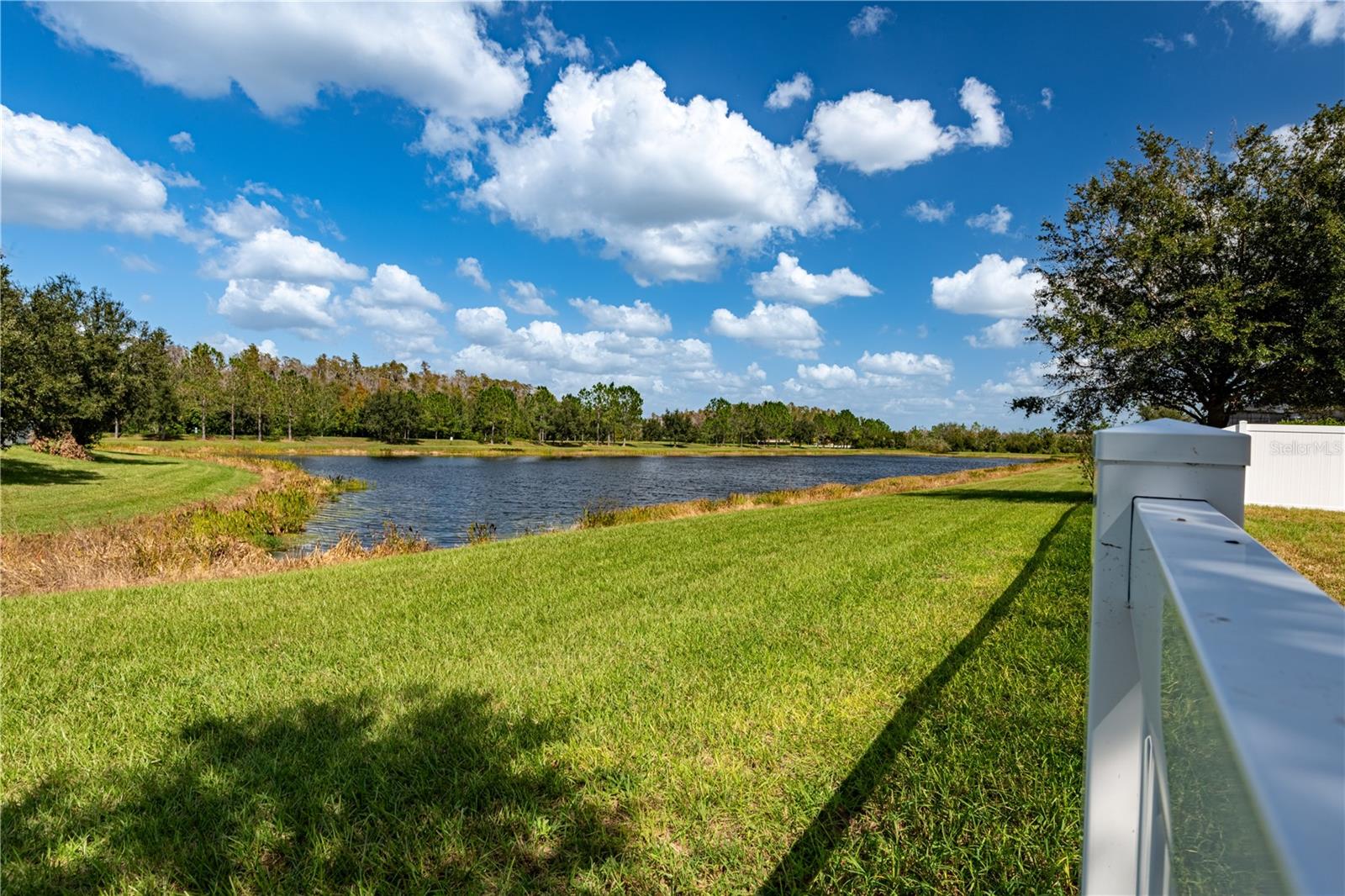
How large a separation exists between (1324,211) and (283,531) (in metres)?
26.2

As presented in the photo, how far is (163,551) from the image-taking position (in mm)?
10922

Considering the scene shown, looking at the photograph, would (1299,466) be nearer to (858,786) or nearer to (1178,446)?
(858,786)

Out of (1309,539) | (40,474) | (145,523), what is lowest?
(145,523)

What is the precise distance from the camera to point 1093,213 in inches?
704

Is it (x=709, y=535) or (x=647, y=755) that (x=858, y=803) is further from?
(x=709, y=535)

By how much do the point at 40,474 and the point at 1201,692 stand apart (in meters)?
34.1

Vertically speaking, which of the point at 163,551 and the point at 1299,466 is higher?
the point at 1299,466

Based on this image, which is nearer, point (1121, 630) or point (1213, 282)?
point (1121, 630)

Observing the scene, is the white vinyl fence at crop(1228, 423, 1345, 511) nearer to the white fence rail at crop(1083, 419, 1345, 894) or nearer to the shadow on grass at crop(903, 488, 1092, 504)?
the shadow on grass at crop(903, 488, 1092, 504)

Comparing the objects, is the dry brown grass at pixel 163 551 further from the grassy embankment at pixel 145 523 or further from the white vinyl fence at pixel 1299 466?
the white vinyl fence at pixel 1299 466

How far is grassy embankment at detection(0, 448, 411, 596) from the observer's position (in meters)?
9.62

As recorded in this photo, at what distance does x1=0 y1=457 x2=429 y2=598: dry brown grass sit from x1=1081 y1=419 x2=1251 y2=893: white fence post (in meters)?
10.9

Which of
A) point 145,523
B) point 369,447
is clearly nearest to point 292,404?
point 369,447

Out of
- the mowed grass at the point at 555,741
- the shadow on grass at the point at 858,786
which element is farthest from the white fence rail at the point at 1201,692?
the mowed grass at the point at 555,741
